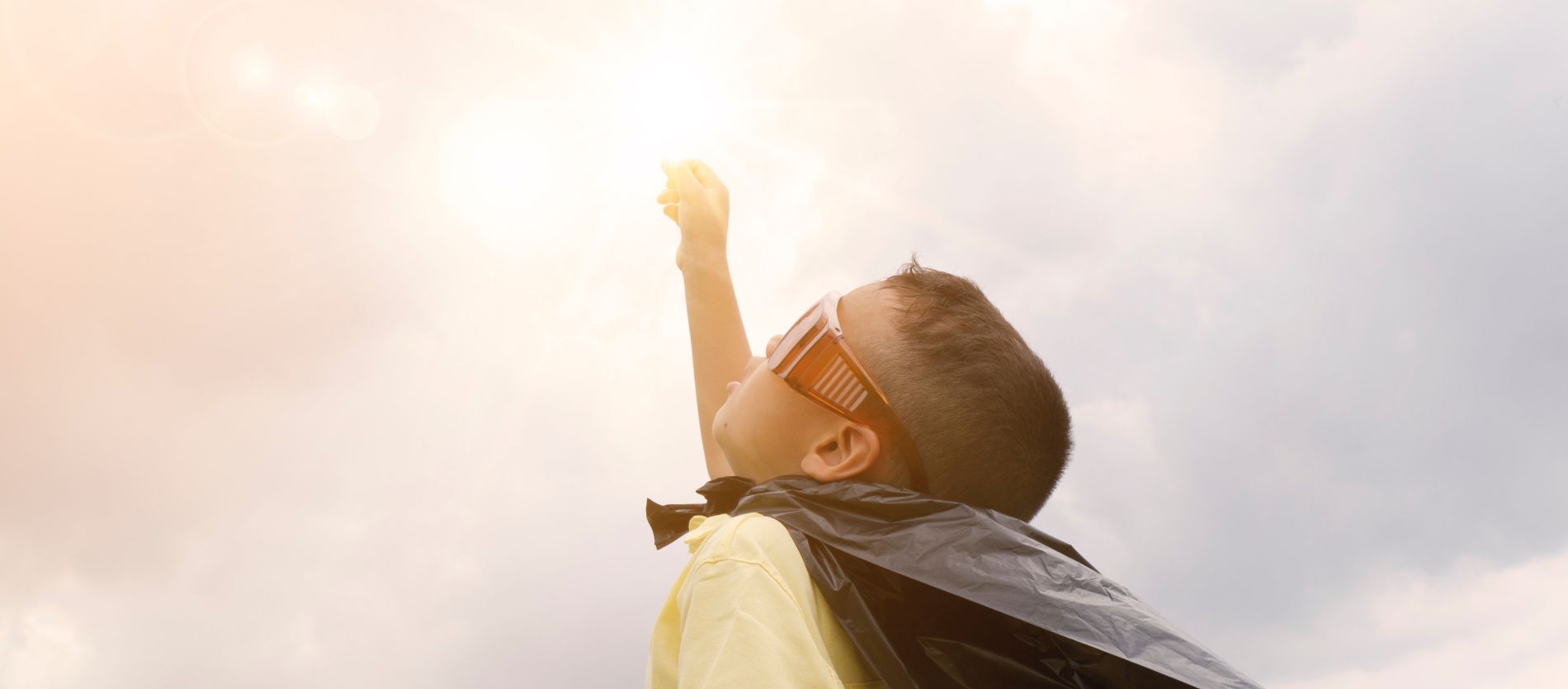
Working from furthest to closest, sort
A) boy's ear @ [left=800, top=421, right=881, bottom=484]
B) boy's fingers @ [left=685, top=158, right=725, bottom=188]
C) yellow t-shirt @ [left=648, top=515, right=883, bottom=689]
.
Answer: boy's fingers @ [left=685, top=158, right=725, bottom=188]
boy's ear @ [left=800, top=421, right=881, bottom=484]
yellow t-shirt @ [left=648, top=515, right=883, bottom=689]

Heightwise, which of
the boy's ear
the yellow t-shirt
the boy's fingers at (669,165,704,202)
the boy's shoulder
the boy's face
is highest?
the boy's fingers at (669,165,704,202)

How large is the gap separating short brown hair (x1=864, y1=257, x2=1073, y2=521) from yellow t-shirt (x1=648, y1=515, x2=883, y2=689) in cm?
71

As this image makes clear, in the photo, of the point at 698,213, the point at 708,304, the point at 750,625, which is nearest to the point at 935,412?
the point at 750,625

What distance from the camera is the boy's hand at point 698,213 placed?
3.26 m

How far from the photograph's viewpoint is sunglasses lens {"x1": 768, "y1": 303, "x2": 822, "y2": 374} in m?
2.32

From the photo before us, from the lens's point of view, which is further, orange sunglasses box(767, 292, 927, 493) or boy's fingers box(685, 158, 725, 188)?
boy's fingers box(685, 158, 725, 188)

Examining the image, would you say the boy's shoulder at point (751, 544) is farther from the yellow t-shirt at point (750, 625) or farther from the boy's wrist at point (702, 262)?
the boy's wrist at point (702, 262)

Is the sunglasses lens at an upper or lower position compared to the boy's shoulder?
upper

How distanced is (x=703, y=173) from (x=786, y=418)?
1.49m

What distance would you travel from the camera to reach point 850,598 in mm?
1641

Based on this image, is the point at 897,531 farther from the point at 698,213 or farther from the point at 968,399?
the point at 698,213

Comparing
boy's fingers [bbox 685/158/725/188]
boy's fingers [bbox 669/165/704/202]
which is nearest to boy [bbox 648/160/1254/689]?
boy's fingers [bbox 669/165/704/202]

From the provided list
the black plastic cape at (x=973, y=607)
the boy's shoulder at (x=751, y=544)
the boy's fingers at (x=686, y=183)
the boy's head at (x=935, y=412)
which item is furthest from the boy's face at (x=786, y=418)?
the boy's fingers at (x=686, y=183)

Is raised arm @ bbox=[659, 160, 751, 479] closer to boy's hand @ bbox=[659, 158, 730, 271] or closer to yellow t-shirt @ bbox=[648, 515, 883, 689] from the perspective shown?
boy's hand @ bbox=[659, 158, 730, 271]
